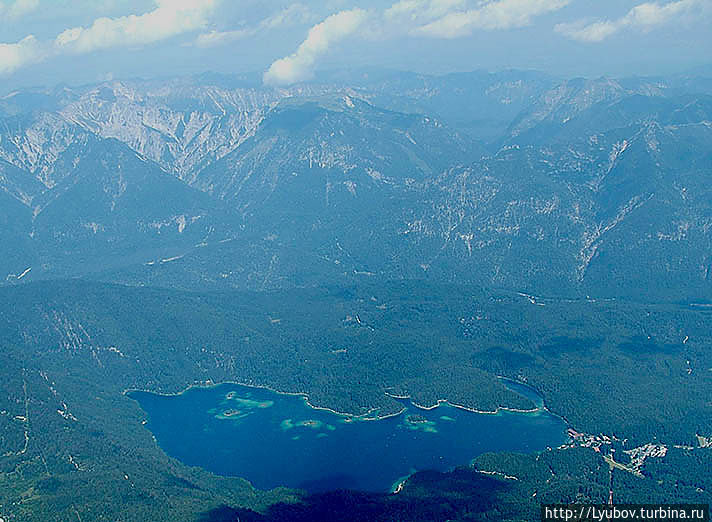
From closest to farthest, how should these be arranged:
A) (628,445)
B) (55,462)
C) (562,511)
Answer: (562,511)
(55,462)
(628,445)

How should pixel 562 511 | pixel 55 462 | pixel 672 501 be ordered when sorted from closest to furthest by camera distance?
pixel 562 511 < pixel 672 501 < pixel 55 462

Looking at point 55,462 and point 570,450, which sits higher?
point 55,462

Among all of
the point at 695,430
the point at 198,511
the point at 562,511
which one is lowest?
the point at 695,430

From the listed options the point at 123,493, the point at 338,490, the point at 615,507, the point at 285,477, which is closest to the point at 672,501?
the point at 615,507

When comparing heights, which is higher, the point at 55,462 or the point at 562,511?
Answer: the point at 55,462

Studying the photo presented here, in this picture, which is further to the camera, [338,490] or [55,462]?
[55,462]

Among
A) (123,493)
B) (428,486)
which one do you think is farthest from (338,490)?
(123,493)

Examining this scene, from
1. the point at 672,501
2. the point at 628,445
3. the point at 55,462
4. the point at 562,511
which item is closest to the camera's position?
the point at 562,511

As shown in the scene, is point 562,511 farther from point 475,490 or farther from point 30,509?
point 30,509

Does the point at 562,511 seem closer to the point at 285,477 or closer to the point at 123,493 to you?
the point at 285,477
